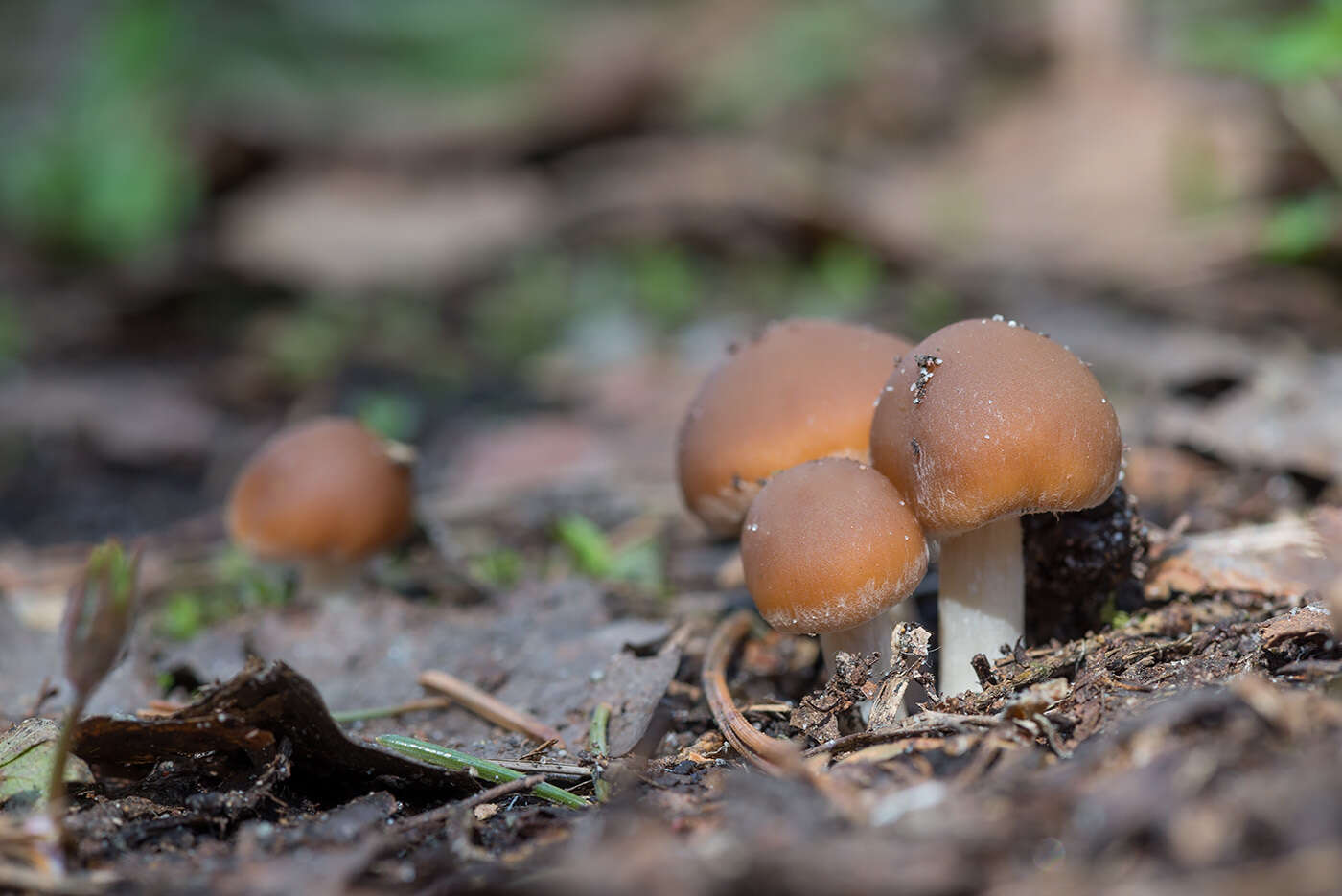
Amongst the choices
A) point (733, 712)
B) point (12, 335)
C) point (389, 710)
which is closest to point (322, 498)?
point (389, 710)

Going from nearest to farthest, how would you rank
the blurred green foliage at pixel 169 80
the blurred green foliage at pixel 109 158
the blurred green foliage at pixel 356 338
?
1. the blurred green foliage at pixel 356 338
2. the blurred green foliage at pixel 109 158
3. the blurred green foliage at pixel 169 80

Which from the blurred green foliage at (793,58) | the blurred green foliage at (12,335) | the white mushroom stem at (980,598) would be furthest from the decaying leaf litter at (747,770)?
the blurred green foliage at (793,58)

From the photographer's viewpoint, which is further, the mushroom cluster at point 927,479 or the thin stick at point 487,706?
the thin stick at point 487,706

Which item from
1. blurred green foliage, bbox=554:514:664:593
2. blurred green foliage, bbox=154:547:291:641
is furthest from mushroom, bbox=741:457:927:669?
blurred green foliage, bbox=154:547:291:641

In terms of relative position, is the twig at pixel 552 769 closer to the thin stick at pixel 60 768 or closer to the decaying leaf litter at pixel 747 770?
the decaying leaf litter at pixel 747 770

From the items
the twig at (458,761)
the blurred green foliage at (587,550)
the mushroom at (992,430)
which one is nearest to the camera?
the twig at (458,761)

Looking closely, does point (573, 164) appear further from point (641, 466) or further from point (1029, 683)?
point (1029, 683)

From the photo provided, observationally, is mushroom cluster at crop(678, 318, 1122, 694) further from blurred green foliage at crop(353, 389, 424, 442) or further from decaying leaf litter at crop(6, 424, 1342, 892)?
blurred green foliage at crop(353, 389, 424, 442)
